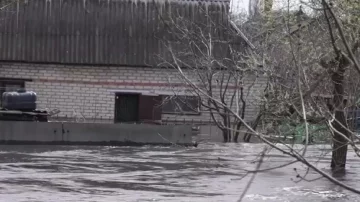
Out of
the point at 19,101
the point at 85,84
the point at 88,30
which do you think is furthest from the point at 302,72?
the point at 88,30

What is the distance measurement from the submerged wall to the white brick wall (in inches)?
277

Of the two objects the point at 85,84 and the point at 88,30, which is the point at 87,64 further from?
the point at 88,30

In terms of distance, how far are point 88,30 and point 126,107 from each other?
3526 mm

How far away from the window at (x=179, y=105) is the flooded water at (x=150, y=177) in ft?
25.6

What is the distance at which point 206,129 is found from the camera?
90.1 ft

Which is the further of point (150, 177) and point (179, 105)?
point (179, 105)

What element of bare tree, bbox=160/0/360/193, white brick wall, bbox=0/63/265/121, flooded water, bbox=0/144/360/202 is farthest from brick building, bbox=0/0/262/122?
flooded water, bbox=0/144/360/202

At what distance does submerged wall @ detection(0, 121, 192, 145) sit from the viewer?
819 inches

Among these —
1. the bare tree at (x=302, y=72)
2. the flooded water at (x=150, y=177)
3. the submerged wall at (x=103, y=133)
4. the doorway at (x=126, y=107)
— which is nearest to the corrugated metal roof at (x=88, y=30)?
the doorway at (x=126, y=107)

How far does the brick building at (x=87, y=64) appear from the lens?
28297 mm

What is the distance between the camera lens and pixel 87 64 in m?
28.4

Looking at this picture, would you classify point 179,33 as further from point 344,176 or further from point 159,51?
point 344,176

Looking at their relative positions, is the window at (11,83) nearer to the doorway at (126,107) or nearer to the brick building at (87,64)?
the brick building at (87,64)

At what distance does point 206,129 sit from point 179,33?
3910mm
